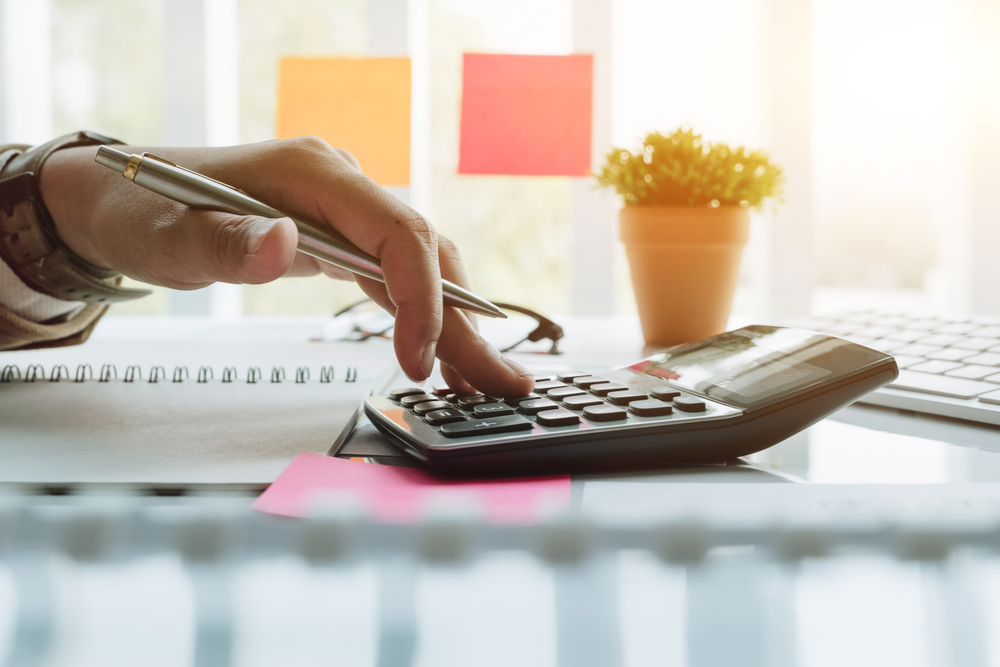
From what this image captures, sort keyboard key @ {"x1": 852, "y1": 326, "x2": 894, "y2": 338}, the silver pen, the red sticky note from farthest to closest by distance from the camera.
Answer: the red sticky note
keyboard key @ {"x1": 852, "y1": 326, "x2": 894, "y2": 338}
the silver pen

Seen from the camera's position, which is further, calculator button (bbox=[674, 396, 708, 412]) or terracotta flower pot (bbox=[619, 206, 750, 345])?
terracotta flower pot (bbox=[619, 206, 750, 345])

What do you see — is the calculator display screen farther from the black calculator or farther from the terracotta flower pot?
the terracotta flower pot

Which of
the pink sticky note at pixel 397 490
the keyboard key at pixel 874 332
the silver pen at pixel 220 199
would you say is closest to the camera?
the pink sticky note at pixel 397 490

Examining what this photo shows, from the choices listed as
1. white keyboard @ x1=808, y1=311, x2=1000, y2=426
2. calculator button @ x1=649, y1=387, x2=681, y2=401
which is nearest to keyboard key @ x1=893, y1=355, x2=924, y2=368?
white keyboard @ x1=808, y1=311, x2=1000, y2=426

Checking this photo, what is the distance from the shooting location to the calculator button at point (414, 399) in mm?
343

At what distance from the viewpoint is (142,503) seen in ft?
0.83

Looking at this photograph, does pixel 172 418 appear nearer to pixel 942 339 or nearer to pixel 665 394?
pixel 665 394

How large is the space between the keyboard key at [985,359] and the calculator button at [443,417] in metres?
0.33

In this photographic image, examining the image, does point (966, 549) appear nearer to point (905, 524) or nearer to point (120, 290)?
point (905, 524)

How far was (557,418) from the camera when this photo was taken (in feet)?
0.96

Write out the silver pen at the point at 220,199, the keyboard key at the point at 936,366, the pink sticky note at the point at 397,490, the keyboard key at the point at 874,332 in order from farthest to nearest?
the keyboard key at the point at 874,332 → the keyboard key at the point at 936,366 → the silver pen at the point at 220,199 → the pink sticky note at the point at 397,490

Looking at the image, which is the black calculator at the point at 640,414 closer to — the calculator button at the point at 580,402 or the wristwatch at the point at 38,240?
the calculator button at the point at 580,402

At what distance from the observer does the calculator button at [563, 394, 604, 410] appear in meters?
0.32

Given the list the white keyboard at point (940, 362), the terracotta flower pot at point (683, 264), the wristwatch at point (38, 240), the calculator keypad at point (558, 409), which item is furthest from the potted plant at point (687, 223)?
the wristwatch at point (38, 240)
